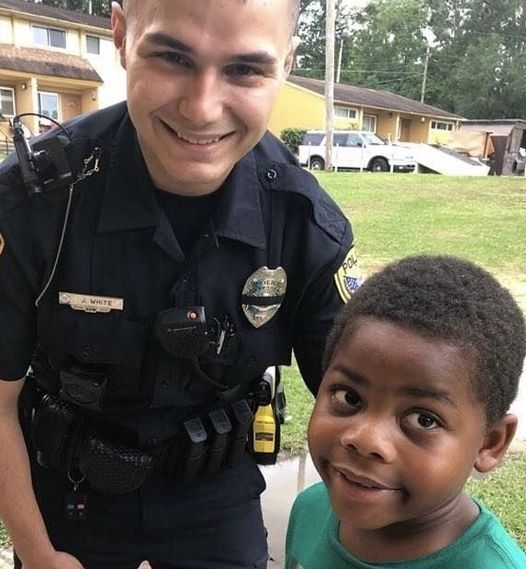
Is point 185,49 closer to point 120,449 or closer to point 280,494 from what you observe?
point 120,449

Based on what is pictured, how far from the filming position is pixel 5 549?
2479 mm

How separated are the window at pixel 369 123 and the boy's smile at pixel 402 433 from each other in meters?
33.8

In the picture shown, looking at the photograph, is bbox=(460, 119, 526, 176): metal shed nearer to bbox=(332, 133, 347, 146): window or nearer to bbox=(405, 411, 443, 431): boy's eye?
bbox=(332, 133, 347, 146): window

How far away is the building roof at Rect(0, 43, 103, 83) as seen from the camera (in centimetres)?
2377

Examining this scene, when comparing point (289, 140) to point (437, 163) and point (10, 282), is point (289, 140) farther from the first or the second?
point (10, 282)

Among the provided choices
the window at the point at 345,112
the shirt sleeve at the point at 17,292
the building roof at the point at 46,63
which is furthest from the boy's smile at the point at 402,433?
the window at the point at 345,112

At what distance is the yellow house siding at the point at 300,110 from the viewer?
95.4ft

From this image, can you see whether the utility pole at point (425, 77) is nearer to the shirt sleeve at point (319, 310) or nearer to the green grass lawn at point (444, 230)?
the green grass lawn at point (444, 230)

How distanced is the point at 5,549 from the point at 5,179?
155 cm

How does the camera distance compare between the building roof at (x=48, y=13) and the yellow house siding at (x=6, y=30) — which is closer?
the yellow house siding at (x=6, y=30)

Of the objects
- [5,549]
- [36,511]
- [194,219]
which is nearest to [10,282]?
[194,219]

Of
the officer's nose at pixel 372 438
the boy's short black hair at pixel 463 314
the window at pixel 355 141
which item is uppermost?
the boy's short black hair at pixel 463 314

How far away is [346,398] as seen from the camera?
Answer: 1.16 meters

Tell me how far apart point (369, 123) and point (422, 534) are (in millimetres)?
34887
